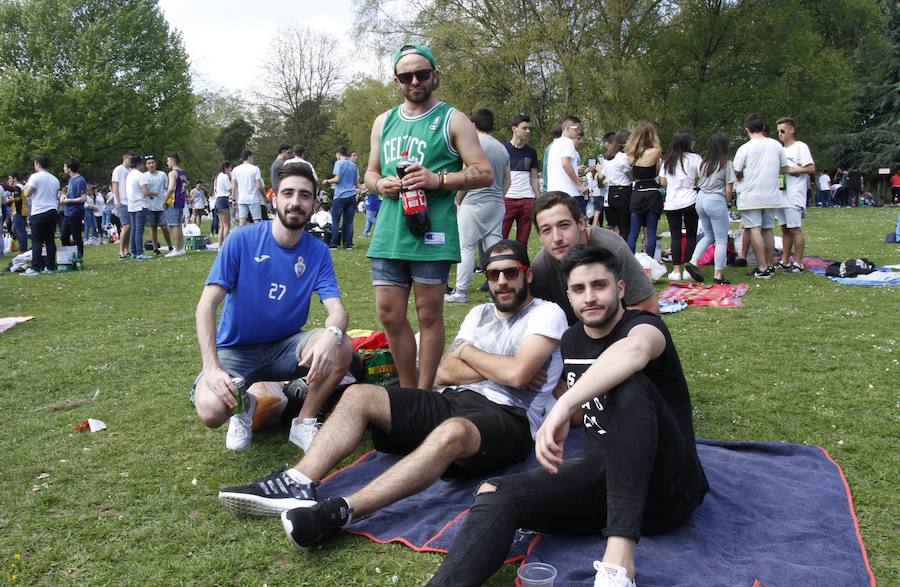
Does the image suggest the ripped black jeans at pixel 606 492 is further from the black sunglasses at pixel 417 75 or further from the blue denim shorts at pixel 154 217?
the blue denim shorts at pixel 154 217

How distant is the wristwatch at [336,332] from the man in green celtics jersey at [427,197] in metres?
0.37

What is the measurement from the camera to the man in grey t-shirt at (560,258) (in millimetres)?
3697

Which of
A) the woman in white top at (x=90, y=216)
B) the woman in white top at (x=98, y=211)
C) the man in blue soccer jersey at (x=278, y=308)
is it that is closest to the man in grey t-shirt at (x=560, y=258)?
the man in blue soccer jersey at (x=278, y=308)

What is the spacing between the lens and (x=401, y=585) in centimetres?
261

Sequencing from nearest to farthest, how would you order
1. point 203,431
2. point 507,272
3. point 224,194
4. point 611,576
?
point 611,576 → point 507,272 → point 203,431 → point 224,194

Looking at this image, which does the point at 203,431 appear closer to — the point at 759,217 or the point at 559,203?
the point at 559,203

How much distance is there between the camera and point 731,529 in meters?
2.97

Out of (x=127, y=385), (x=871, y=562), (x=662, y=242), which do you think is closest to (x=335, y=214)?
(x=662, y=242)

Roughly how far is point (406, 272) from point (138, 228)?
440 inches

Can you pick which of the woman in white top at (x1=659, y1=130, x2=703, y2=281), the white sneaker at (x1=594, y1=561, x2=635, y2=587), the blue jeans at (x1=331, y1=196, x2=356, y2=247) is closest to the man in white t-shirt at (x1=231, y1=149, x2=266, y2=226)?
the blue jeans at (x1=331, y1=196, x2=356, y2=247)

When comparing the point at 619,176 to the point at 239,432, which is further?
the point at 619,176

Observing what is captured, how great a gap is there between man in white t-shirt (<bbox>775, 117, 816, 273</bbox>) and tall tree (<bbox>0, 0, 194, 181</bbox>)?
110 feet

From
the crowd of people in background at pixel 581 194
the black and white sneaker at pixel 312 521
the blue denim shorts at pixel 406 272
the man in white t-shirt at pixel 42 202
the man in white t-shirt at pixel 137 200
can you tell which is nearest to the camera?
the black and white sneaker at pixel 312 521

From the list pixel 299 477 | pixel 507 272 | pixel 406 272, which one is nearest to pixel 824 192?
pixel 406 272
